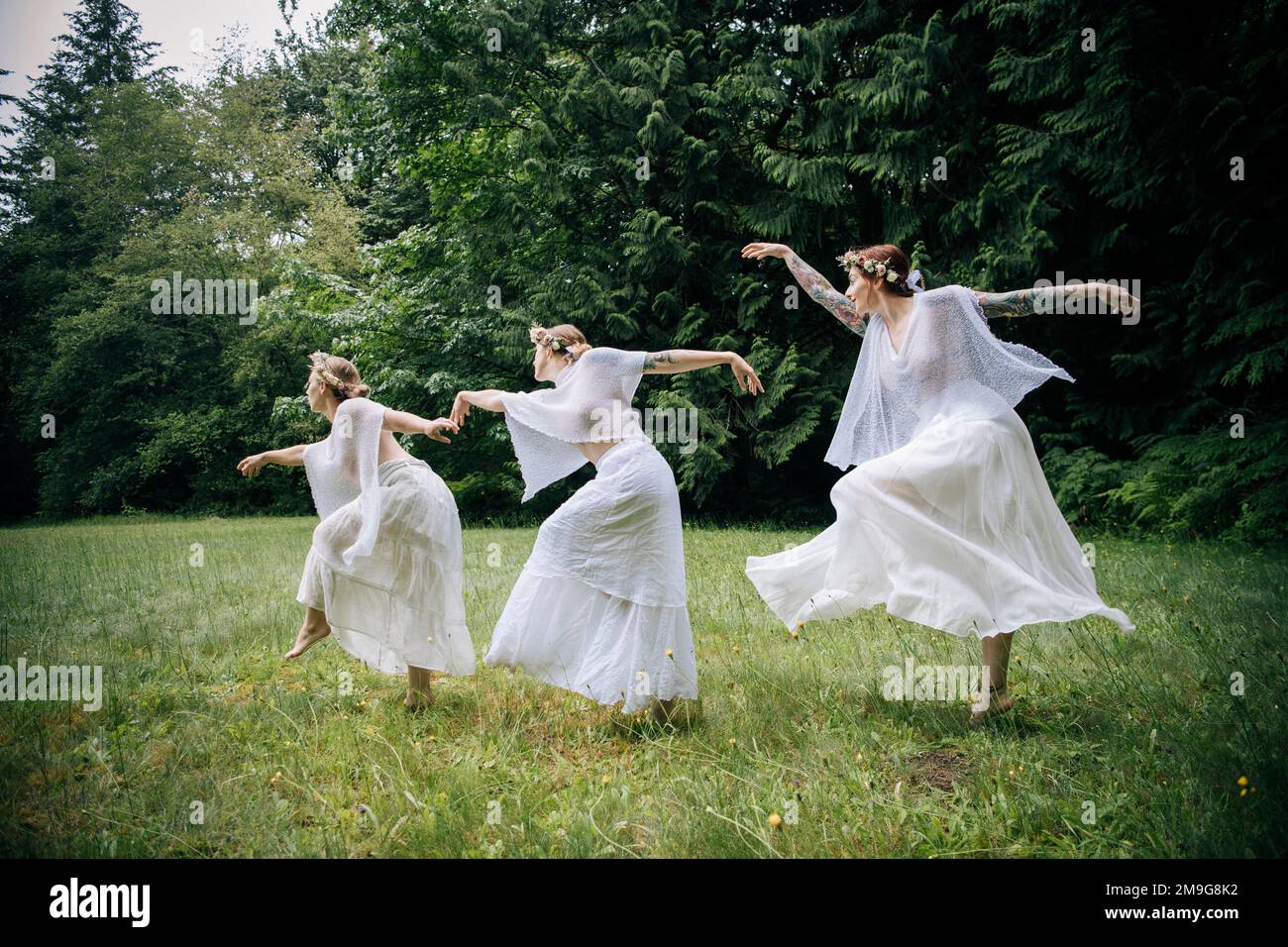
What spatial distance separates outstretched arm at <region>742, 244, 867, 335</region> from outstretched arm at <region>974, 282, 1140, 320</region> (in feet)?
2.45

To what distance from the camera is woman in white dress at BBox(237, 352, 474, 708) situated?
16.0 ft

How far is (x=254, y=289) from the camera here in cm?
2186

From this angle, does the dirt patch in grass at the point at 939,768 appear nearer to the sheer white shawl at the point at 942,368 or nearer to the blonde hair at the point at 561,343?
the sheer white shawl at the point at 942,368

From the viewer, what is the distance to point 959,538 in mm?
4156

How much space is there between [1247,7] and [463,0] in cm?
1319

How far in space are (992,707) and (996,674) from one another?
6.8 inches

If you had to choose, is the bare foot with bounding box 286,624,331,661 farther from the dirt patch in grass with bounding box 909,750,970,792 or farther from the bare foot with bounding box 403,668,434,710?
the dirt patch in grass with bounding box 909,750,970,792

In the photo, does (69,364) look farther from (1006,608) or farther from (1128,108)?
(1128,108)

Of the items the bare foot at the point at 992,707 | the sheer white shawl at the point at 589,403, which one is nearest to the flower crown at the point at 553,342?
the sheer white shawl at the point at 589,403

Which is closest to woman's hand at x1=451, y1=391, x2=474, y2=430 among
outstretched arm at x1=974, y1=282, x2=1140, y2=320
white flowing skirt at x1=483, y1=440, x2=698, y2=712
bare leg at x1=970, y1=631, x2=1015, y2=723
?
white flowing skirt at x1=483, y1=440, x2=698, y2=712

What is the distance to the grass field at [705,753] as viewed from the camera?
→ 3102 mm

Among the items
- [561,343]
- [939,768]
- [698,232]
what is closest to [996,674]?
[939,768]

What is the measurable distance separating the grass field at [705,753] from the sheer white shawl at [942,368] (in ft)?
5.28

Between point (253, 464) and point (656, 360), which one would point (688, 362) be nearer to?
point (656, 360)
